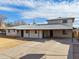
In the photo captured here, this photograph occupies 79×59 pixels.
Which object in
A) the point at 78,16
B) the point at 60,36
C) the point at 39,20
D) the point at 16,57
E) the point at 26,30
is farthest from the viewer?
the point at 39,20

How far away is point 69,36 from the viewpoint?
29.1 metres

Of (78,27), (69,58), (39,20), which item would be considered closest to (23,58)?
(69,58)

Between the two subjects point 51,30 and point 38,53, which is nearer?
point 38,53

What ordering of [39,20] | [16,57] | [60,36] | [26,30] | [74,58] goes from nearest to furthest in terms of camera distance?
[74,58] < [16,57] < [60,36] < [26,30] < [39,20]

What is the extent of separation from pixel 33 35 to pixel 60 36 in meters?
6.28

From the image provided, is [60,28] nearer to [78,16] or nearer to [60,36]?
[60,36]

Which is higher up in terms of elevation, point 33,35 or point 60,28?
point 60,28

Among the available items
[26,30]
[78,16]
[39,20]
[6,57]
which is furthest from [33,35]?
[39,20]

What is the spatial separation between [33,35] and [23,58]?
21.3 metres

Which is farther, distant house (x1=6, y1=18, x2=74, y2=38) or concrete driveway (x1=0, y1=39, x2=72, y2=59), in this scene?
distant house (x1=6, y1=18, x2=74, y2=38)

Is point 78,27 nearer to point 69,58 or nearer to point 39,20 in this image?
point 69,58

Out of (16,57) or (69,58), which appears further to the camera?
(16,57)

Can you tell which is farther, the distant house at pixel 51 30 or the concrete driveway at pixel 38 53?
the distant house at pixel 51 30

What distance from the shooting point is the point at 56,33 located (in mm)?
30922
